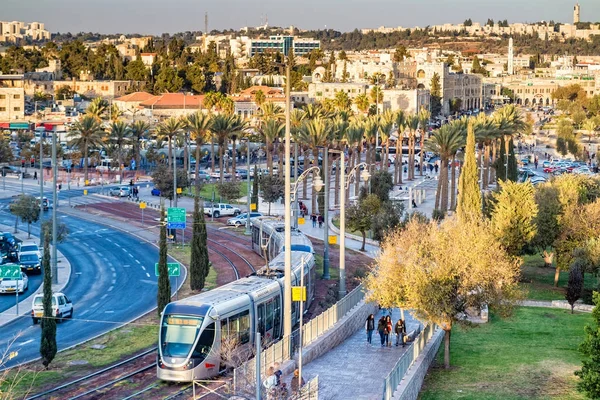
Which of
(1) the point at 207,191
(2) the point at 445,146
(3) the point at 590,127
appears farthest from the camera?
(3) the point at 590,127

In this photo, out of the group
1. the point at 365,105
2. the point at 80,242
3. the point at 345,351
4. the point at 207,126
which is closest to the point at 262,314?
the point at 345,351

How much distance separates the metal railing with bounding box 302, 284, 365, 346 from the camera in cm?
2904

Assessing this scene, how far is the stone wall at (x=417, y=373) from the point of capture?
25.9m

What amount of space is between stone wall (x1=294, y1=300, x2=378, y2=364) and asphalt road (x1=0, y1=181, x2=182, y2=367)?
7694 mm

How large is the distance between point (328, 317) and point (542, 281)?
2378 centimetres

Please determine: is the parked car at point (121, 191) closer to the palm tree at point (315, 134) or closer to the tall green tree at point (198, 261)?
the palm tree at point (315, 134)

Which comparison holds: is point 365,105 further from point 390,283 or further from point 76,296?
point 390,283

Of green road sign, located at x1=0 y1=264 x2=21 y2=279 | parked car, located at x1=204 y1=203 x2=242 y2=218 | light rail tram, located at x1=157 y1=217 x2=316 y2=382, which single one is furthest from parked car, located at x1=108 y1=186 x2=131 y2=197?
light rail tram, located at x1=157 y1=217 x2=316 y2=382

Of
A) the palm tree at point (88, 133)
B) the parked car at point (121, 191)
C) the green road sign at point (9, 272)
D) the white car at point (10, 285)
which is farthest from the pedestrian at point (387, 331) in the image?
the palm tree at point (88, 133)

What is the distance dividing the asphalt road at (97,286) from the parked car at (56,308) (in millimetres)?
321

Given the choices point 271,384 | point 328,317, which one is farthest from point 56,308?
point 271,384

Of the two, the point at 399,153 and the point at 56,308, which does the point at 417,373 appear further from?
the point at 399,153

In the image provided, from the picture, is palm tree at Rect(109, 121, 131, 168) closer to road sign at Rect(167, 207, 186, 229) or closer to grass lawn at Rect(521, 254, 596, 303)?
road sign at Rect(167, 207, 186, 229)

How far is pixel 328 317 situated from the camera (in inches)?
1235
